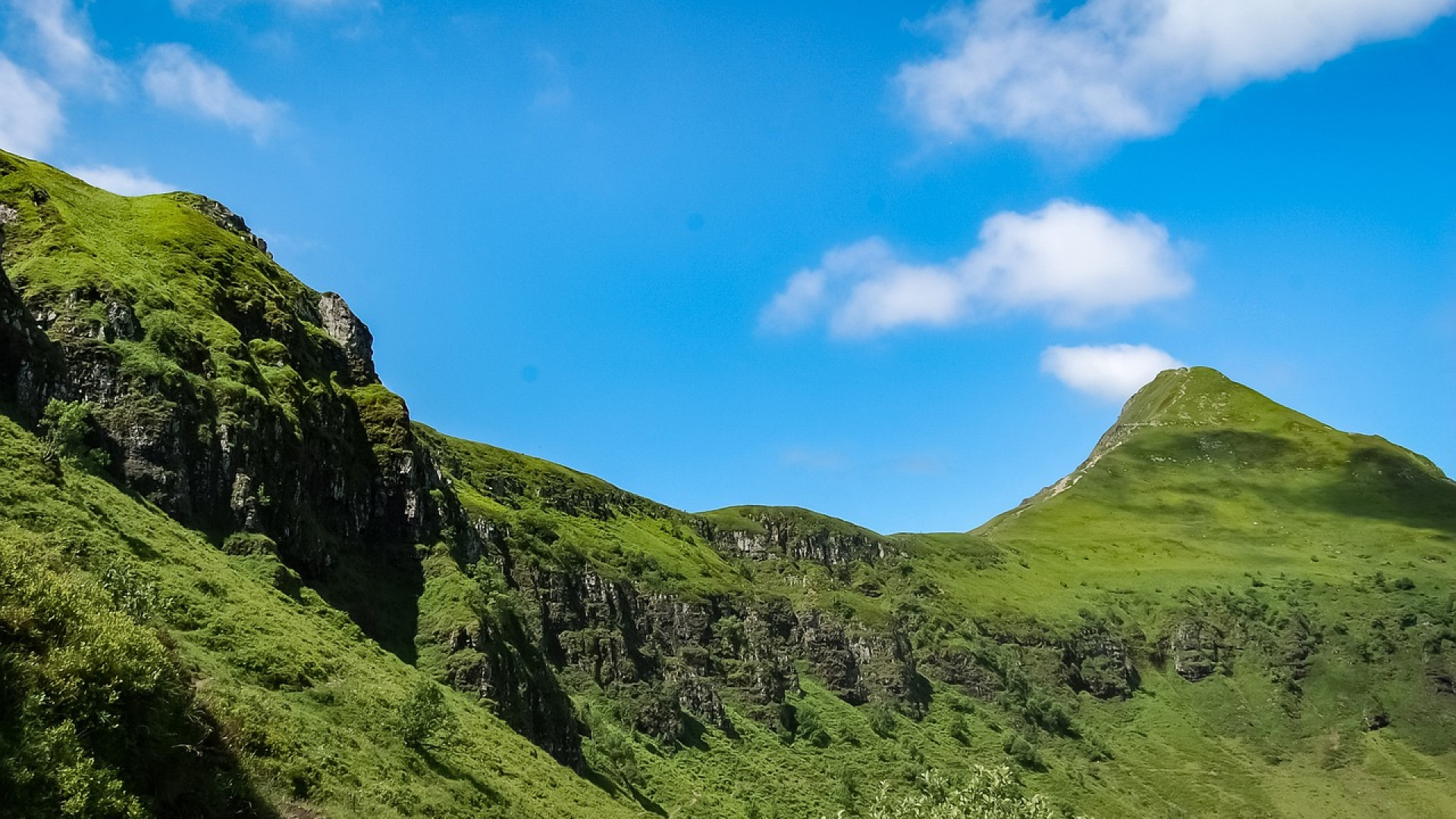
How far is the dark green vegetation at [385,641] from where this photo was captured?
25297 mm

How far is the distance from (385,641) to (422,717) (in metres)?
22.6

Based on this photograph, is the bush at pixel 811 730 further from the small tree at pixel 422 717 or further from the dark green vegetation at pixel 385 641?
the small tree at pixel 422 717

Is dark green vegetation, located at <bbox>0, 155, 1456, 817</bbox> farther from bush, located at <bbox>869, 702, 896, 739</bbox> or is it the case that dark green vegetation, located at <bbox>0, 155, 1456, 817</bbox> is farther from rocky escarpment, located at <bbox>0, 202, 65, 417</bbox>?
bush, located at <bbox>869, 702, 896, 739</bbox>

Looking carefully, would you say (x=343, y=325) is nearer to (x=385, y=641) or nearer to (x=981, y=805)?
(x=385, y=641)

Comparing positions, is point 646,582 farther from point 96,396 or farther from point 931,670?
point 96,396

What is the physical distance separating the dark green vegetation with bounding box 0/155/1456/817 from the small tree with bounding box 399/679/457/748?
24cm

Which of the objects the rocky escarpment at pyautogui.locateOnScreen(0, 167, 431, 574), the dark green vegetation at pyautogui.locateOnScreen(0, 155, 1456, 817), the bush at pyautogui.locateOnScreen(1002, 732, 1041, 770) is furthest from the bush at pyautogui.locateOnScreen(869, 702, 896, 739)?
the rocky escarpment at pyautogui.locateOnScreen(0, 167, 431, 574)

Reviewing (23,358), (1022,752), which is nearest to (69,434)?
(23,358)

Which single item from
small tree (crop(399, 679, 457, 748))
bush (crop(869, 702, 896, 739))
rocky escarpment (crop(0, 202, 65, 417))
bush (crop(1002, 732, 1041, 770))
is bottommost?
bush (crop(1002, 732, 1041, 770))

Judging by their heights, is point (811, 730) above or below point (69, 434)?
below

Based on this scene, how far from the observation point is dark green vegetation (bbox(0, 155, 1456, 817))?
25.3 meters

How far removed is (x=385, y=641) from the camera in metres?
64.1

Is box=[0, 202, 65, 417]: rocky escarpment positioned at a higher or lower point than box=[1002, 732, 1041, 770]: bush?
higher

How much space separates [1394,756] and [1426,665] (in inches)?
1333
